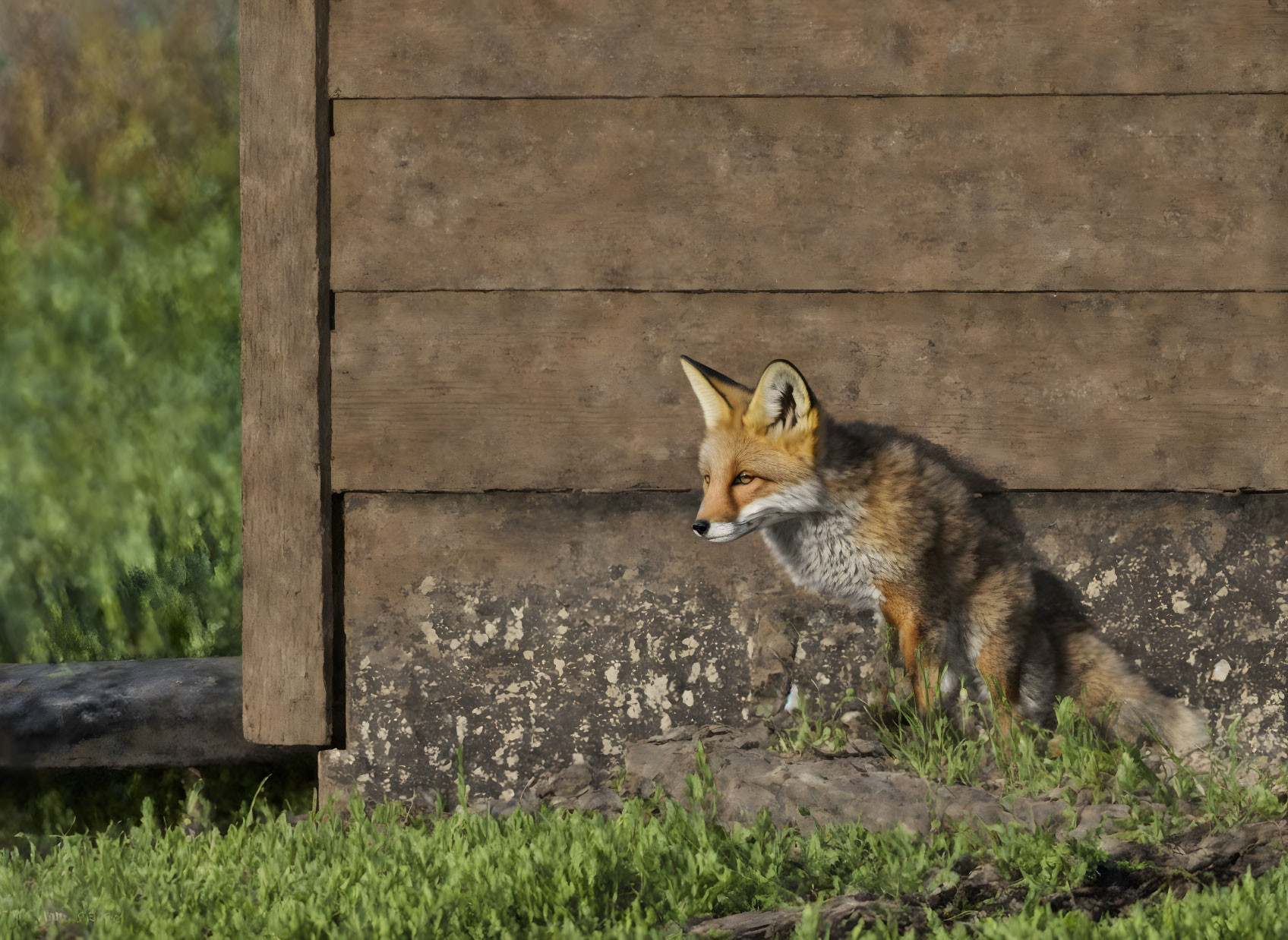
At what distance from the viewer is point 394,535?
3.71 meters

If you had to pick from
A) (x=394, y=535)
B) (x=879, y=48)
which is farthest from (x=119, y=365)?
(x=879, y=48)

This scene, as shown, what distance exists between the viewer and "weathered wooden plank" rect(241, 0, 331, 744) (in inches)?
143

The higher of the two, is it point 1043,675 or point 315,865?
point 1043,675

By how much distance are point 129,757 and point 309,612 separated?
105 centimetres

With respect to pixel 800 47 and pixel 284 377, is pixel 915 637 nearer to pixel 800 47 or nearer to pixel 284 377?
pixel 800 47

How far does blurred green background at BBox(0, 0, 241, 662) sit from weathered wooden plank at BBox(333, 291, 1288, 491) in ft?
5.82

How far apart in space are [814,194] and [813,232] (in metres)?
0.12

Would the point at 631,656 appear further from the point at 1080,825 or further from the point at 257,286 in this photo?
the point at 257,286

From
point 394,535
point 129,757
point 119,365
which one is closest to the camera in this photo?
point 394,535

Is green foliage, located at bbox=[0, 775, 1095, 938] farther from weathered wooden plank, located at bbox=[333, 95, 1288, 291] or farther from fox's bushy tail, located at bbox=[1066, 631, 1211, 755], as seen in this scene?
weathered wooden plank, located at bbox=[333, 95, 1288, 291]

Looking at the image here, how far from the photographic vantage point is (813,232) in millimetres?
3615

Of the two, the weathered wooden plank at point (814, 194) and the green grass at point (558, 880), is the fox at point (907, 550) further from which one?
the weathered wooden plank at point (814, 194)

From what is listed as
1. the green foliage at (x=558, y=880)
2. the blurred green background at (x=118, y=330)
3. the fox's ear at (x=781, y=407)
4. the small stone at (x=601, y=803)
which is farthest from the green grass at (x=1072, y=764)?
the blurred green background at (x=118, y=330)

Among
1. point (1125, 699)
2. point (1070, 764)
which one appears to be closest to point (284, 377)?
point (1070, 764)
